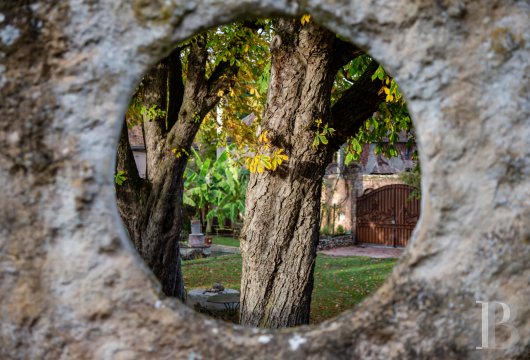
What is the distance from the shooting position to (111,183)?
2.35 metres

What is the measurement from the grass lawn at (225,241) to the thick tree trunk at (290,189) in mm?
14333

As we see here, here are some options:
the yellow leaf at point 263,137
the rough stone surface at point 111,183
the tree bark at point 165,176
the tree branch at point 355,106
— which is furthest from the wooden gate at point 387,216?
the rough stone surface at point 111,183

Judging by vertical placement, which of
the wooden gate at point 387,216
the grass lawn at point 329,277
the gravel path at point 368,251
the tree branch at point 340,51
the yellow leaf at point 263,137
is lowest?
the grass lawn at point 329,277

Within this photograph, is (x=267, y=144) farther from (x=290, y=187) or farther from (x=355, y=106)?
(x=355, y=106)

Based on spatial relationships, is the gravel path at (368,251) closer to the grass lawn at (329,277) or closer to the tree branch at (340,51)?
the grass lawn at (329,277)

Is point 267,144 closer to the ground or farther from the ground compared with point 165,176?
farther from the ground

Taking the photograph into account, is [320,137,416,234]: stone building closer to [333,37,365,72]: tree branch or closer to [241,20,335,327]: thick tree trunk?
[333,37,365,72]: tree branch

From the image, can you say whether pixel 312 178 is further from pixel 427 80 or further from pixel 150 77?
pixel 150 77

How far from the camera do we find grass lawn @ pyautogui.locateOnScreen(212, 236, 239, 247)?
65.9ft

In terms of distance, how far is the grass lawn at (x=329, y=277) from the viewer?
10.2 meters

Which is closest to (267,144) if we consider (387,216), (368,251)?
(368,251)

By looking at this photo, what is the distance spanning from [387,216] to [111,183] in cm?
1891

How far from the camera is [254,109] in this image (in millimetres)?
10539

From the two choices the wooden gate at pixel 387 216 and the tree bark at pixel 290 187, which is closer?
the tree bark at pixel 290 187
